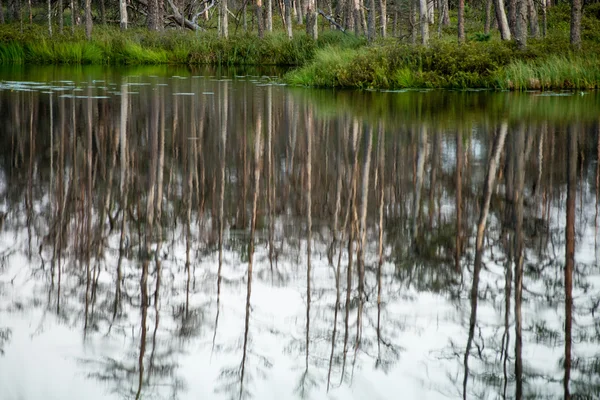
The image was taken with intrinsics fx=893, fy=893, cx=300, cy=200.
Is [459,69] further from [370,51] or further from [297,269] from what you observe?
[297,269]

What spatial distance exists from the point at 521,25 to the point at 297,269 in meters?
20.0

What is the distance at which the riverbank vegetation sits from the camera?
2123 cm

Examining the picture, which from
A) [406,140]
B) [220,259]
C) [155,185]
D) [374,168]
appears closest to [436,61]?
[406,140]

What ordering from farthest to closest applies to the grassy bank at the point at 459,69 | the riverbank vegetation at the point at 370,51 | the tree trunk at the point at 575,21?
1. the tree trunk at the point at 575,21
2. the riverbank vegetation at the point at 370,51
3. the grassy bank at the point at 459,69

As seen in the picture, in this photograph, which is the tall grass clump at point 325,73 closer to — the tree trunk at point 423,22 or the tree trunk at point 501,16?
the tree trunk at point 423,22

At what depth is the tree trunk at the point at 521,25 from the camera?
2292 centimetres

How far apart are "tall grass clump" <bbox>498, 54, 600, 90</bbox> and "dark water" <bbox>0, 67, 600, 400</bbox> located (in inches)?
438

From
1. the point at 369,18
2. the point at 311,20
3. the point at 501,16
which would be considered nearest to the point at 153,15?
the point at 311,20

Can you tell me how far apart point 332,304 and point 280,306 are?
0.23 m

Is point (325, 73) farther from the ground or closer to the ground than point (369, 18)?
closer to the ground

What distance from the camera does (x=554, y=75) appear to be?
20.6 m

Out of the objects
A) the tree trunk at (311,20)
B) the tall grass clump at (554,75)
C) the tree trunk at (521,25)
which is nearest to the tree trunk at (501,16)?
the tree trunk at (521,25)

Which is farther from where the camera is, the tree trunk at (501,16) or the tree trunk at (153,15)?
the tree trunk at (153,15)

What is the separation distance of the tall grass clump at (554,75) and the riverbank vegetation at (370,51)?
0.02 metres
